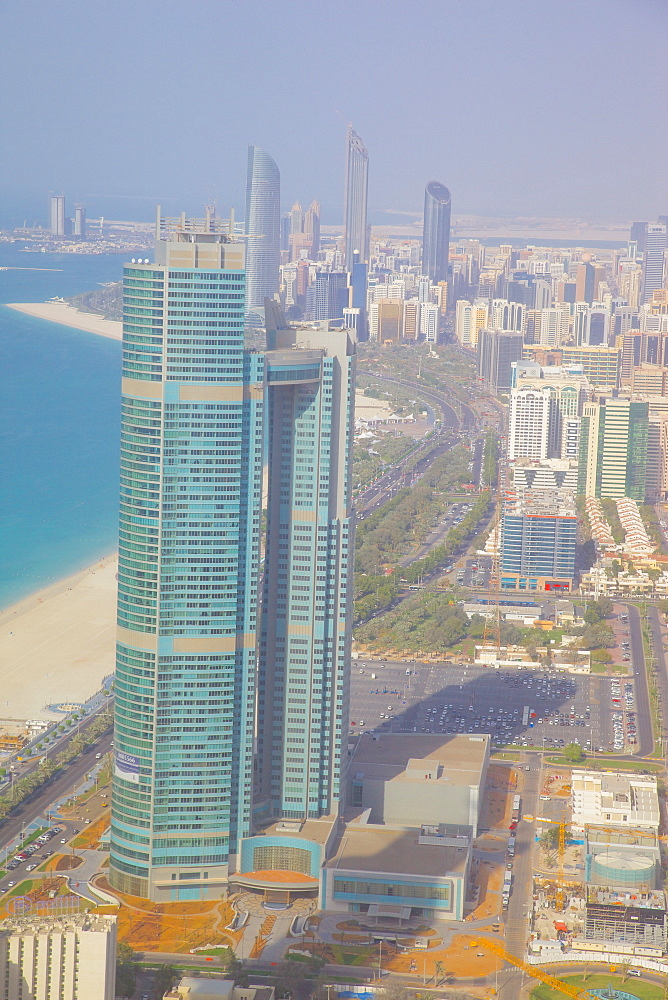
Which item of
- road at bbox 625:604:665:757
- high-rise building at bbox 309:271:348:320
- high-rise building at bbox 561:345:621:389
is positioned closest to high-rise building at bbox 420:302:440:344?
high-rise building at bbox 309:271:348:320

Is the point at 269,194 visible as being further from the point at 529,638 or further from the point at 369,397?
the point at 529,638

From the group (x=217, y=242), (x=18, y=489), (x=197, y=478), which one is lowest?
(x=18, y=489)

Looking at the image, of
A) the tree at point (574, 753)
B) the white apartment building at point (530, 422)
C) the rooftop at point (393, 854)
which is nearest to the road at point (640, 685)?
the tree at point (574, 753)

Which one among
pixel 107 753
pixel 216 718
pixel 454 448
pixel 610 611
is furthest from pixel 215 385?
pixel 454 448

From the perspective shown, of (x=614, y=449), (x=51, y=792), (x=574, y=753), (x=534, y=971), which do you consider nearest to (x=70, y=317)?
(x=614, y=449)

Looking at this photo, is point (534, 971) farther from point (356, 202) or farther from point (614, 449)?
point (356, 202)
